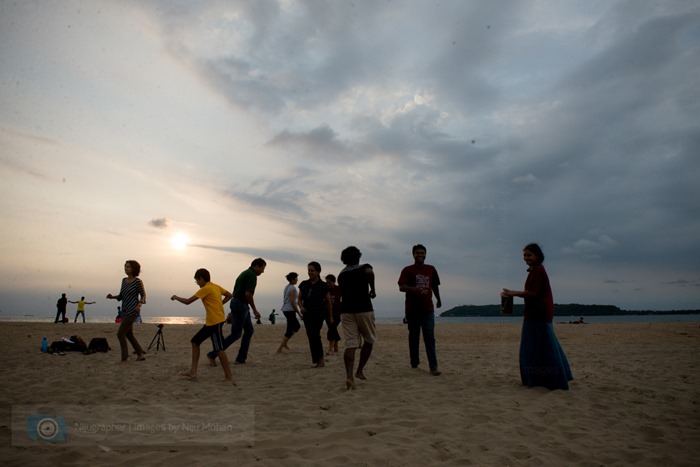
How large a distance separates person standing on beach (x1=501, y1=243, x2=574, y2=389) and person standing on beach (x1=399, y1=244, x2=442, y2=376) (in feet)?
5.29

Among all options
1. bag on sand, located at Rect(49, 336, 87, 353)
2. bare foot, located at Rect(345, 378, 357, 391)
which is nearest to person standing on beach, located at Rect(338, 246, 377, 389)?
bare foot, located at Rect(345, 378, 357, 391)

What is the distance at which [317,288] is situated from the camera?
9008mm

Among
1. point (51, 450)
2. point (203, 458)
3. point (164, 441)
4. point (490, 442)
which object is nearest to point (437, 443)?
point (490, 442)

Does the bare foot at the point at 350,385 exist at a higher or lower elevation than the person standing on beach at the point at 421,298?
lower

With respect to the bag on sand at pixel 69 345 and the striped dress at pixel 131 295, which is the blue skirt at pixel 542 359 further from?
the bag on sand at pixel 69 345

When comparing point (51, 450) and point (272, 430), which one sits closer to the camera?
point (51, 450)

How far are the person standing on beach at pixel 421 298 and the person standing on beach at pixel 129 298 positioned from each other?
5.78 metres

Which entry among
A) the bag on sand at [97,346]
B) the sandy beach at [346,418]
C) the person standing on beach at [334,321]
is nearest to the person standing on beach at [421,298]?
the sandy beach at [346,418]

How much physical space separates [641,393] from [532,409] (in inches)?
84.9

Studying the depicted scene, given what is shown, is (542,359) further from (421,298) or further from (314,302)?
(314,302)

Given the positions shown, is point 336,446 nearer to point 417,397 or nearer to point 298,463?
point 298,463

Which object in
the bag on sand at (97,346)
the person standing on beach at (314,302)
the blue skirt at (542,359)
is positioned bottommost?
the bag on sand at (97,346)

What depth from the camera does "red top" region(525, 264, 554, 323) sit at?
6.22m

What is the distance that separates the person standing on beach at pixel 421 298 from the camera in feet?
24.6
